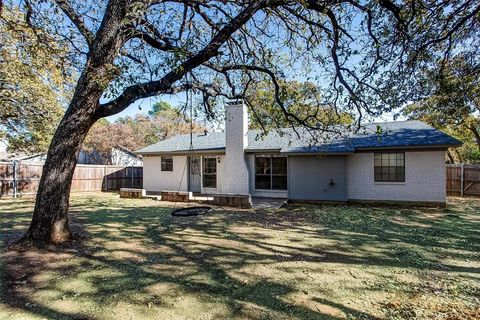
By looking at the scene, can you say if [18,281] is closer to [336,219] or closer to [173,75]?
[173,75]

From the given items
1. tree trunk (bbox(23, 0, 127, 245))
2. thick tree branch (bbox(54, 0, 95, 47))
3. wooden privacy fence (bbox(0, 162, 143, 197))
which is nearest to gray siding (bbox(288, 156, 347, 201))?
tree trunk (bbox(23, 0, 127, 245))

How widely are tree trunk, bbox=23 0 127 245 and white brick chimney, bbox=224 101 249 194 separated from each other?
8.45 m

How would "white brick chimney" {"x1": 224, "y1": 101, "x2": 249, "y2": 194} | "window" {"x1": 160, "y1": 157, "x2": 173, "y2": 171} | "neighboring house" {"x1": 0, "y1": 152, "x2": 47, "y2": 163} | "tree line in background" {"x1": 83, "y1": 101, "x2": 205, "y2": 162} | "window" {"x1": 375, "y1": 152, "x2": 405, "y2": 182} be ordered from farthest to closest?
"tree line in background" {"x1": 83, "y1": 101, "x2": 205, "y2": 162}, "neighboring house" {"x1": 0, "y1": 152, "x2": 47, "y2": 163}, "window" {"x1": 160, "y1": 157, "x2": 173, "y2": 171}, "white brick chimney" {"x1": 224, "y1": 101, "x2": 249, "y2": 194}, "window" {"x1": 375, "y1": 152, "x2": 405, "y2": 182}

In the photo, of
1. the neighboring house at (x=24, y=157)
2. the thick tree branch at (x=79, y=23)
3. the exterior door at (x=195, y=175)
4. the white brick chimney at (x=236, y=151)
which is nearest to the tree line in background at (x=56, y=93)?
the thick tree branch at (x=79, y=23)

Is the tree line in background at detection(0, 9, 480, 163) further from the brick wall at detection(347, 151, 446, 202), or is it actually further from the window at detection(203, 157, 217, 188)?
the window at detection(203, 157, 217, 188)

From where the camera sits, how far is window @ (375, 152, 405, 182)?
1168 centimetres

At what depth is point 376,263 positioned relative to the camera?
4.83 meters

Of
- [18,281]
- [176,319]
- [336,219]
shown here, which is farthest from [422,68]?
[18,281]

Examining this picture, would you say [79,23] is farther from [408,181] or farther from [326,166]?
[408,181]

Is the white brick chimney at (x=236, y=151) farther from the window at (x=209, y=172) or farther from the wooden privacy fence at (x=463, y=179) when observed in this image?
the wooden privacy fence at (x=463, y=179)

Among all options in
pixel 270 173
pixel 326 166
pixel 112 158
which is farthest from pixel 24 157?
pixel 326 166

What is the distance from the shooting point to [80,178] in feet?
57.5

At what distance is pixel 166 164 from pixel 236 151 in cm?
517

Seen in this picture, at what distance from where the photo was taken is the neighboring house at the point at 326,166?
37.1 ft
